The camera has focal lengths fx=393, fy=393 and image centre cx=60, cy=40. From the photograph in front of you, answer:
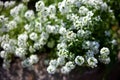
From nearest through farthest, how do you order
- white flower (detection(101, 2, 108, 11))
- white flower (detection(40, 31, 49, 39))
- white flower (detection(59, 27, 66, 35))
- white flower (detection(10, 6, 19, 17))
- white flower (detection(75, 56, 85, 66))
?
white flower (detection(75, 56, 85, 66)), white flower (detection(59, 27, 66, 35)), white flower (detection(40, 31, 49, 39)), white flower (detection(101, 2, 108, 11)), white flower (detection(10, 6, 19, 17))

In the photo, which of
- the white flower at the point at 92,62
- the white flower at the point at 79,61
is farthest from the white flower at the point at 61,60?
the white flower at the point at 92,62

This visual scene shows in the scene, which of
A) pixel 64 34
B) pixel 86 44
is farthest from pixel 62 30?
pixel 86 44

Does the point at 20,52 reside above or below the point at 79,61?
above

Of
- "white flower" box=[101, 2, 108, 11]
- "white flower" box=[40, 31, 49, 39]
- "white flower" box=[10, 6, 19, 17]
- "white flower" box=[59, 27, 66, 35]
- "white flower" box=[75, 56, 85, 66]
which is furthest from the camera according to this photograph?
"white flower" box=[10, 6, 19, 17]

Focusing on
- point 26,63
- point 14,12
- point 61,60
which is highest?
point 14,12

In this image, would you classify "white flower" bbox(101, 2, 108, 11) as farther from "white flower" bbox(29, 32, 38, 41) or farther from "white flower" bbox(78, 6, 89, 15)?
"white flower" bbox(29, 32, 38, 41)

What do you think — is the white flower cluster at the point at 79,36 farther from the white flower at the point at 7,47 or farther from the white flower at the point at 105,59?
the white flower at the point at 7,47

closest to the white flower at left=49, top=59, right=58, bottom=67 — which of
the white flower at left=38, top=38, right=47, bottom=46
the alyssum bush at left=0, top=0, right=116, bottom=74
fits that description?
the alyssum bush at left=0, top=0, right=116, bottom=74

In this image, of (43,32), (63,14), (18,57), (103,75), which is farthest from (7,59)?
(103,75)

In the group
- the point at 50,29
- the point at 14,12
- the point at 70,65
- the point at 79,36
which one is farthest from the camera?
the point at 14,12

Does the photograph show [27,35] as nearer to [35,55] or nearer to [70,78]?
[35,55]

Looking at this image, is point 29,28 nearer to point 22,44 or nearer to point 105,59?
point 22,44
